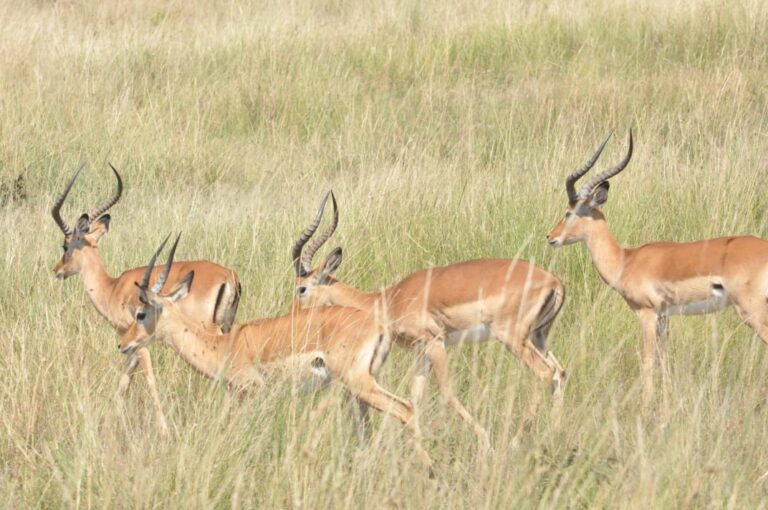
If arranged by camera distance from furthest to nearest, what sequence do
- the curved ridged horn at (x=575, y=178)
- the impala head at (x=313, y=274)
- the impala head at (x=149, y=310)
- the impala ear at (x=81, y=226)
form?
the impala ear at (x=81, y=226) → the curved ridged horn at (x=575, y=178) → the impala head at (x=313, y=274) → the impala head at (x=149, y=310)

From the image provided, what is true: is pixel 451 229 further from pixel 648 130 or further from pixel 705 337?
pixel 648 130

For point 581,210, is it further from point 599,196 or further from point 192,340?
point 192,340

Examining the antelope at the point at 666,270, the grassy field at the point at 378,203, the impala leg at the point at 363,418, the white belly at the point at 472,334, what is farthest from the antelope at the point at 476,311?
the antelope at the point at 666,270

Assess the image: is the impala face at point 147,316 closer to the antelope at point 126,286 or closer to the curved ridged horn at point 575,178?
the antelope at point 126,286

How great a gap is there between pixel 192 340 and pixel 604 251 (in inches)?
74.0

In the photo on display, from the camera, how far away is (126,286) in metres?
5.45

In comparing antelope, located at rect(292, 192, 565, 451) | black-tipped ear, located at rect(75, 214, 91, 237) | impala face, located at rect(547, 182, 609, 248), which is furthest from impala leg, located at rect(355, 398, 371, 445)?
black-tipped ear, located at rect(75, 214, 91, 237)

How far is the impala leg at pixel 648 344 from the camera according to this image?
4.26 m

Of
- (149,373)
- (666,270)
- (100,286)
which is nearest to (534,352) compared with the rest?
(666,270)

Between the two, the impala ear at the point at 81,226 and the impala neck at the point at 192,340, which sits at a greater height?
the impala neck at the point at 192,340

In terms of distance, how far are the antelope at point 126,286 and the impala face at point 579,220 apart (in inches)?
54.8

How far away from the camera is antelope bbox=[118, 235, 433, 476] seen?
439 centimetres

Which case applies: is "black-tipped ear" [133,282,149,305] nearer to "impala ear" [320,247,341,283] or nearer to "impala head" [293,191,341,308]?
"impala head" [293,191,341,308]

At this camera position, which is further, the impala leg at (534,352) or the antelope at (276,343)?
the impala leg at (534,352)
